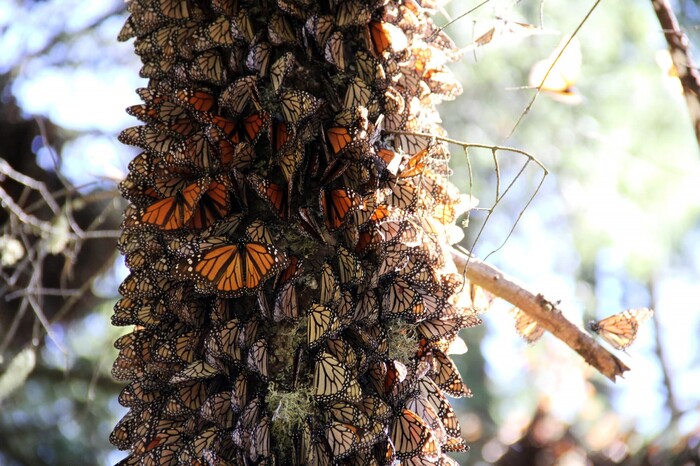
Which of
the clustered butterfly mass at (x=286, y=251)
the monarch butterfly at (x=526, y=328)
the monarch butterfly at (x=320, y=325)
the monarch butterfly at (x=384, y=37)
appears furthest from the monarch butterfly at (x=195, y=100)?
the monarch butterfly at (x=526, y=328)

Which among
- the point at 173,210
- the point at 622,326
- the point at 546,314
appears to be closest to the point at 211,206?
the point at 173,210

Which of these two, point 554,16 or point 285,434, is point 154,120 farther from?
point 554,16

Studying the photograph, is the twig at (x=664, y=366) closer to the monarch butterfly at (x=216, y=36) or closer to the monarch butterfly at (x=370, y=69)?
the monarch butterfly at (x=370, y=69)

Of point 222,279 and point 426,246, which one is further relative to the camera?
point 426,246

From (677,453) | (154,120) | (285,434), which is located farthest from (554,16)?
(285,434)

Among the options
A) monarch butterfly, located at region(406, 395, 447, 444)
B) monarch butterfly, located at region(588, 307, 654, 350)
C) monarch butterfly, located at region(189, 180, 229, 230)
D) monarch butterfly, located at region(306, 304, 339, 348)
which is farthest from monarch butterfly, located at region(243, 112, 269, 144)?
monarch butterfly, located at region(588, 307, 654, 350)

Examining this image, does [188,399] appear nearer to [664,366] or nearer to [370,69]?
[370,69]
